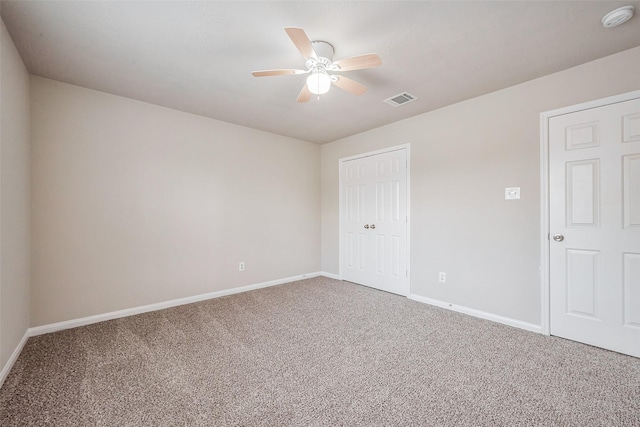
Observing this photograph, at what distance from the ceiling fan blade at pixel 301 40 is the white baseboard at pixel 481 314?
3.04 m

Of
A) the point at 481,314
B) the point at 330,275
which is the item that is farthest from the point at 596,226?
the point at 330,275

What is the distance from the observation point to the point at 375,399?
1.67m

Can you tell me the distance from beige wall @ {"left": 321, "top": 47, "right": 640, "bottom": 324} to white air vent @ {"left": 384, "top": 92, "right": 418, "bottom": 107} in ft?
0.40

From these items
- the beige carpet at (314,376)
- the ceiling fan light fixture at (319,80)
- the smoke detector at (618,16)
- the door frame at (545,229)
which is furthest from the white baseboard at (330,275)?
the smoke detector at (618,16)

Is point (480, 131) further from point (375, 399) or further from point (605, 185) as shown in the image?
point (375, 399)

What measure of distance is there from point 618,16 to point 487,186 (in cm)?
156

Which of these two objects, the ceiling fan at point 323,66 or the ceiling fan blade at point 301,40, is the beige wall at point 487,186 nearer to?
the ceiling fan at point 323,66

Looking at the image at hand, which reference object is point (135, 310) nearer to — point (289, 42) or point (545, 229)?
point (289, 42)

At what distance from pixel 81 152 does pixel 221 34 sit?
2.05 metres

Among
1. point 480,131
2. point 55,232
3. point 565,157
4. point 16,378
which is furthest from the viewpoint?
point 480,131

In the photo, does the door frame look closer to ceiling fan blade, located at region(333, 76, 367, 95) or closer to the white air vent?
the white air vent

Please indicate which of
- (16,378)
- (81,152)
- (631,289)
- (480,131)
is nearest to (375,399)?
(631,289)

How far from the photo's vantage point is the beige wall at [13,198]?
188cm

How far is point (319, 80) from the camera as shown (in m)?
2.04
